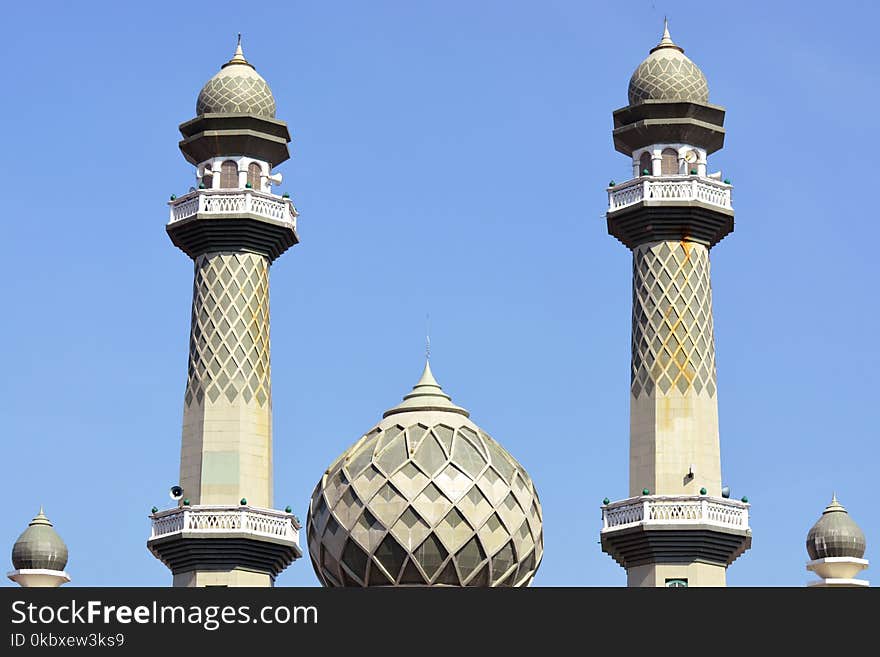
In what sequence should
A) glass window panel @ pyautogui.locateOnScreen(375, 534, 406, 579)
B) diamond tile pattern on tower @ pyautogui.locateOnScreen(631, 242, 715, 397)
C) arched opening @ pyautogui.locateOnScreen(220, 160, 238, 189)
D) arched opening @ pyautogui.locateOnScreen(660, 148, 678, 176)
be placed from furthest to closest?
1. arched opening @ pyautogui.locateOnScreen(220, 160, 238, 189)
2. arched opening @ pyautogui.locateOnScreen(660, 148, 678, 176)
3. diamond tile pattern on tower @ pyautogui.locateOnScreen(631, 242, 715, 397)
4. glass window panel @ pyautogui.locateOnScreen(375, 534, 406, 579)

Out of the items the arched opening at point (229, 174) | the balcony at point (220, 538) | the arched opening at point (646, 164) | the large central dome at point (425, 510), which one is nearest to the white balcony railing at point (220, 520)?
the balcony at point (220, 538)

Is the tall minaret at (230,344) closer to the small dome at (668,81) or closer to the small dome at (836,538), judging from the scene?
the small dome at (668,81)

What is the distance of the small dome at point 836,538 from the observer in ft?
227

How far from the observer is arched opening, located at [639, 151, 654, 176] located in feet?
230

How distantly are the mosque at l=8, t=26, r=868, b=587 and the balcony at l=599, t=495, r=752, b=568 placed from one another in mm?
39

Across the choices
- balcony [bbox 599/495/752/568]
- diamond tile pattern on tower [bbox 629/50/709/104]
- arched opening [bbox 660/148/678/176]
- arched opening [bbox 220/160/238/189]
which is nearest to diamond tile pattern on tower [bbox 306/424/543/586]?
balcony [bbox 599/495/752/568]

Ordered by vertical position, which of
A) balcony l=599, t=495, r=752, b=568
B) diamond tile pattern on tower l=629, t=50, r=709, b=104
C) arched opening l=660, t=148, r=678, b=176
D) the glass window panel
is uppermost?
→ diamond tile pattern on tower l=629, t=50, r=709, b=104

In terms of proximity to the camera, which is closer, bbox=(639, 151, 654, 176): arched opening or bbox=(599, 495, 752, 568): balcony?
bbox=(599, 495, 752, 568): balcony

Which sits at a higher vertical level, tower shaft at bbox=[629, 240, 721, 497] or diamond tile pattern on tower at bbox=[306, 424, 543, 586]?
tower shaft at bbox=[629, 240, 721, 497]

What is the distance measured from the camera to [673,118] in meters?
69.9

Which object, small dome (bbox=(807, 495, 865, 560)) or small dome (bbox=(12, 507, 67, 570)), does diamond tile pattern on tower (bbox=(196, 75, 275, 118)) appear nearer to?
small dome (bbox=(12, 507, 67, 570))

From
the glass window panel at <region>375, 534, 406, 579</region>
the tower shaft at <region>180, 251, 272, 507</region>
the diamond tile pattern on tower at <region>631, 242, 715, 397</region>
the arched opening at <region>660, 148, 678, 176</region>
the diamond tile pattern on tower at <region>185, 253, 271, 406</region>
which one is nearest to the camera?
the glass window panel at <region>375, 534, 406, 579</region>

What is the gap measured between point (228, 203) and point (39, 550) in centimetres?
1156
